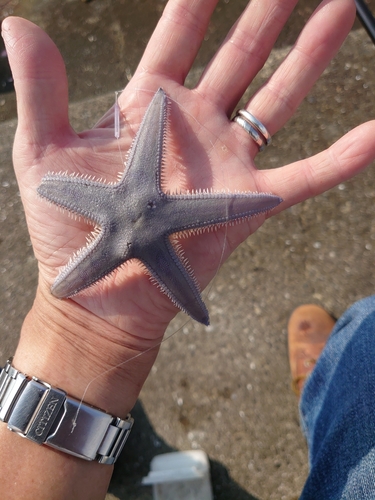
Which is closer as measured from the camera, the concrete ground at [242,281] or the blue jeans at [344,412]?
the blue jeans at [344,412]

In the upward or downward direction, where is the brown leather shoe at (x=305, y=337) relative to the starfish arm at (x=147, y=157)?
downward

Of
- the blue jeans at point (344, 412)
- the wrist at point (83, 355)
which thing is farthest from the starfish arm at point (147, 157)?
the blue jeans at point (344, 412)

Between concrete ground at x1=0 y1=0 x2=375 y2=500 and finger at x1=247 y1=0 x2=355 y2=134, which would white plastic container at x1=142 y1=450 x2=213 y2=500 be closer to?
concrete ground at x1=0 y1=0 x2=375 y2=500

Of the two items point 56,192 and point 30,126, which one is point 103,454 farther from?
point 30,126

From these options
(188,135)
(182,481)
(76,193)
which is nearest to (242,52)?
(188,135)

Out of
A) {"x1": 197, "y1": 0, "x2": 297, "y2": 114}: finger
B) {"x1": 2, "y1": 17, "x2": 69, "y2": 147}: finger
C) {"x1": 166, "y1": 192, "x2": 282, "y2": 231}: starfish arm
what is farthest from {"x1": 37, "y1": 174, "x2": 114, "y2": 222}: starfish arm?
{"x1": 197, "y1": 0, "x2": 297, "y2": 114}: finger

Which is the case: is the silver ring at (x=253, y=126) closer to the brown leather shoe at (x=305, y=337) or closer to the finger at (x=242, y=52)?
the finger at (x=242, y=52)

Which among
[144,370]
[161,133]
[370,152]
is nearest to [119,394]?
[144,370]
